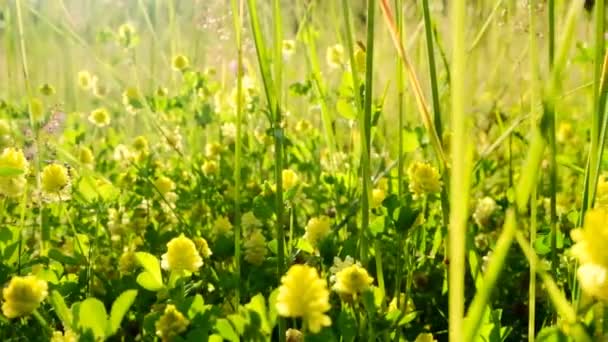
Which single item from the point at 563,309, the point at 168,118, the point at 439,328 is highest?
the point at 168,118

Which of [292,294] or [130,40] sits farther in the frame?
[130,40]

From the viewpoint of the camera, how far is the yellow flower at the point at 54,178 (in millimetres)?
1016

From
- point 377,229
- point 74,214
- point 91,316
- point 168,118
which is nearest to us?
point 91,316

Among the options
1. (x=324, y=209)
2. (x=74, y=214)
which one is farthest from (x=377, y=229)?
(x=74, y=214)

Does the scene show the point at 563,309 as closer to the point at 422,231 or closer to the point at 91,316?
the point at 91,316

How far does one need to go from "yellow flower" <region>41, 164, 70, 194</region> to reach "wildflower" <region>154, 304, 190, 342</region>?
380mm

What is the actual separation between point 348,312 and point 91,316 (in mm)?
252

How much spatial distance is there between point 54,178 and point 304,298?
0.58 m

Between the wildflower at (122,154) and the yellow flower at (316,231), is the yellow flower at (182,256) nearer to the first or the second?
the yellow flower at (316,231)

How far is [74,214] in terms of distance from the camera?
1.39m

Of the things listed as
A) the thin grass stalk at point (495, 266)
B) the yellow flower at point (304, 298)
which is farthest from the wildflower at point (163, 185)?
the thin grass stalk at point (495, 266)

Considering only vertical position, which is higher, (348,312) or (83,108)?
(83,108)

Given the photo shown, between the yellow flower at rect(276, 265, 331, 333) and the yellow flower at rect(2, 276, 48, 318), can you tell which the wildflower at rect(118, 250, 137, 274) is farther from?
the yellow flower at rect(276, 265, 331, 333)

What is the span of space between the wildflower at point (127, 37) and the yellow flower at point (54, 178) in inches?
39.0
